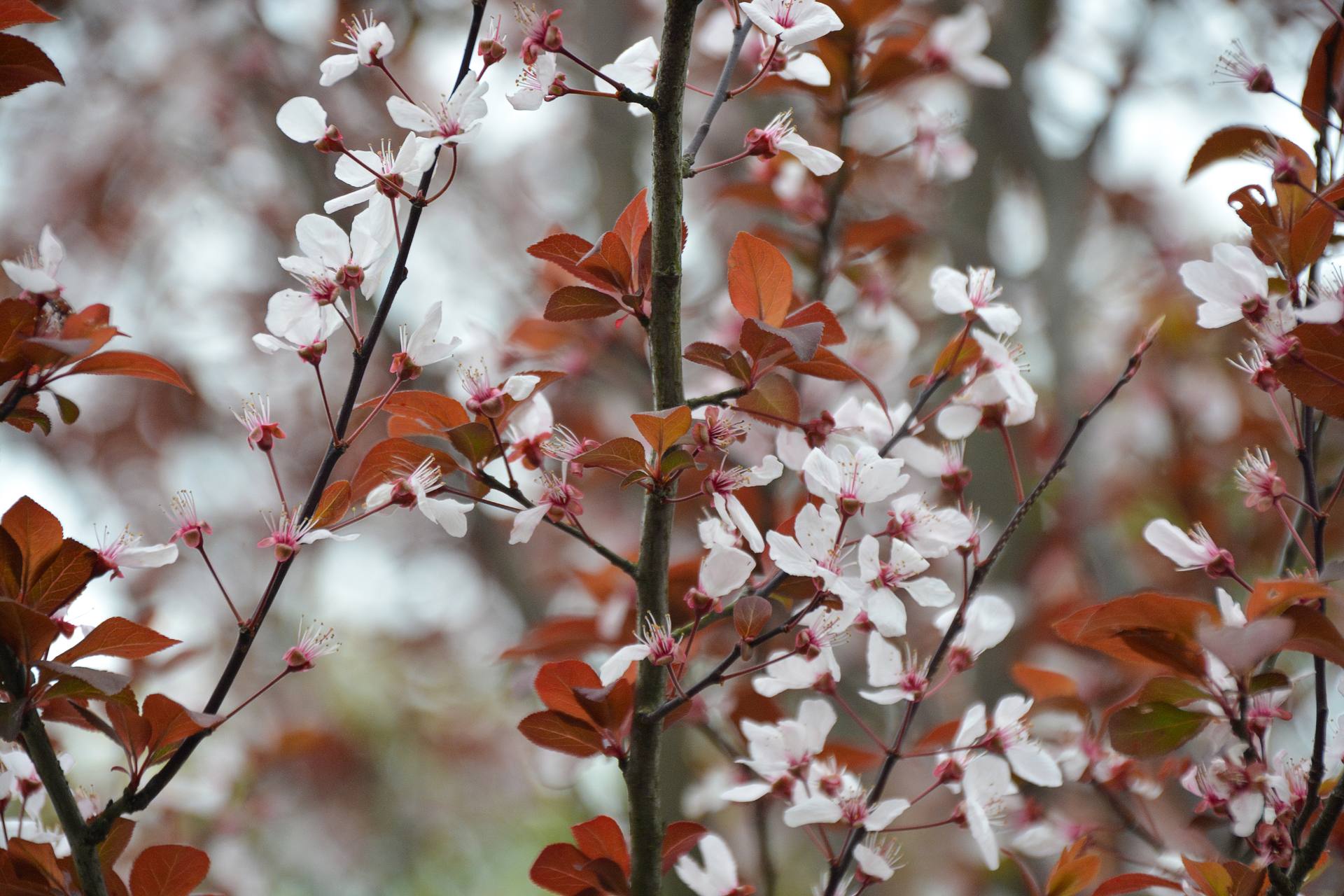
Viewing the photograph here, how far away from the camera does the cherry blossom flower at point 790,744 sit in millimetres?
895

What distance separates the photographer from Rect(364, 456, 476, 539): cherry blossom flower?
77 cm

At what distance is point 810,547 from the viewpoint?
0.78 m

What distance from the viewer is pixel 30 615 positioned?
2.16ft

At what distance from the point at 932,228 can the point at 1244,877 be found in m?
1.60

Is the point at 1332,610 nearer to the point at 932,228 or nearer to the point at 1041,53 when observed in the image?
the point at 932,228

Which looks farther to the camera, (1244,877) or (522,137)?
(522,137)

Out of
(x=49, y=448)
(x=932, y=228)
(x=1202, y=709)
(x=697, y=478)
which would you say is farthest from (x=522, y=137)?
(x=1202, y=709)

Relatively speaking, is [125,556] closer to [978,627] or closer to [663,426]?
[663,426]

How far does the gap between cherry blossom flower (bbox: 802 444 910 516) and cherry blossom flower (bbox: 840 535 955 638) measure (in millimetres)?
31

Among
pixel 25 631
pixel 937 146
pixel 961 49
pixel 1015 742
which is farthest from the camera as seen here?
pixel 937 146

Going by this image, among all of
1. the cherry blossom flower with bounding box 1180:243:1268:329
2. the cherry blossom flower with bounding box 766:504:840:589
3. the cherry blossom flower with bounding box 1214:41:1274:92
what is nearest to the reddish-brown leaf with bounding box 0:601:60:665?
the cherry blossom flower with bounding box 766:504:840:589

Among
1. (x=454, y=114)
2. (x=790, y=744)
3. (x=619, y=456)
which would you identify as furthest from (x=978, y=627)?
(x=454, y=114)

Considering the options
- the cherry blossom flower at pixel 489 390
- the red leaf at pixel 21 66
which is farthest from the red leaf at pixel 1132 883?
the red leaf at pixel 21 66

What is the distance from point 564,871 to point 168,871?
0.29 m
